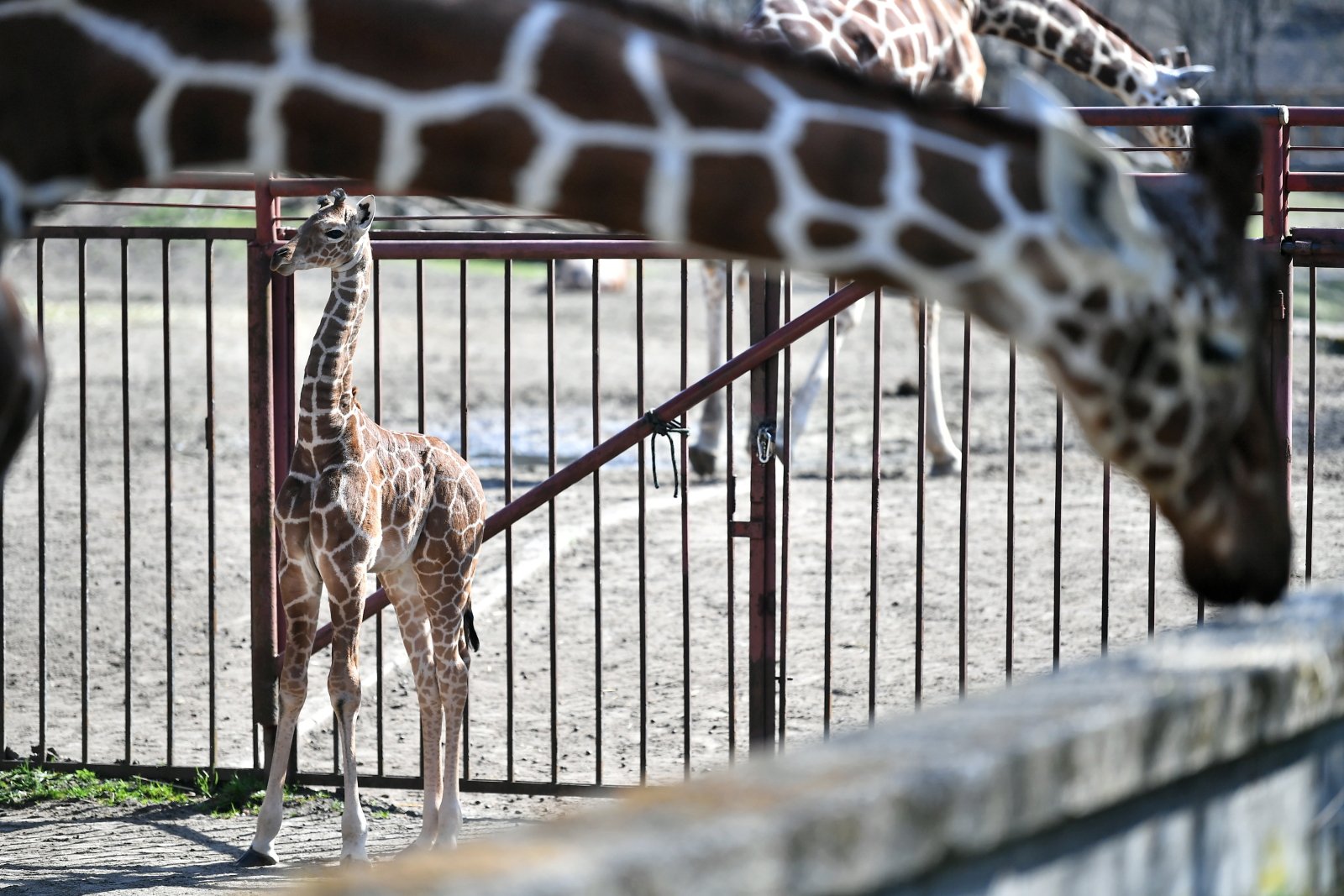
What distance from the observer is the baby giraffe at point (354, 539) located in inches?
190

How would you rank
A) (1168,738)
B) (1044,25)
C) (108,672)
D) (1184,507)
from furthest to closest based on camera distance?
(1044,25), (108,672), (1184,507), (1168,738)

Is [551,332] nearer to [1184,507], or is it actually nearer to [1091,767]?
[1184,507]

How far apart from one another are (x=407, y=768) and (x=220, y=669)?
4.56 feet

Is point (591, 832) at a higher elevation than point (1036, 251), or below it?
below

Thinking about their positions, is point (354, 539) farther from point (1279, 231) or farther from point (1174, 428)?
point (1279, 231)

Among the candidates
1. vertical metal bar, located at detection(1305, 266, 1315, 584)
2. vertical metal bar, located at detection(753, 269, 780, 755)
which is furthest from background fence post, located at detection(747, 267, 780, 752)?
vertical metal bar, located at detection(1305, 266, 1315, 584)

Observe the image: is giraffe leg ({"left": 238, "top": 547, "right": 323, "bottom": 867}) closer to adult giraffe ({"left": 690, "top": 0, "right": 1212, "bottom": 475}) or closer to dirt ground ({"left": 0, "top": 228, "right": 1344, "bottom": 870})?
dirt ground ({"left": 0, "top": 228, "right": 1344, "bottom": 870})

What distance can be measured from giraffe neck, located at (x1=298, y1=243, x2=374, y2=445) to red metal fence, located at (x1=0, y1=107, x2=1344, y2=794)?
336 millimetres

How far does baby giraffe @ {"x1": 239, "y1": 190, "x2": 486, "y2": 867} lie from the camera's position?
15.8 ft

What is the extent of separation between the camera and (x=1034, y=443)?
9953 mm

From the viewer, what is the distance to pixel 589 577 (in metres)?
7.70

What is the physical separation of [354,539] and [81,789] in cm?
170

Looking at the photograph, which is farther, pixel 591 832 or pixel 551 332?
pixel 551 332

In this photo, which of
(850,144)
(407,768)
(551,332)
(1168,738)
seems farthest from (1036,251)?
(407,768)
